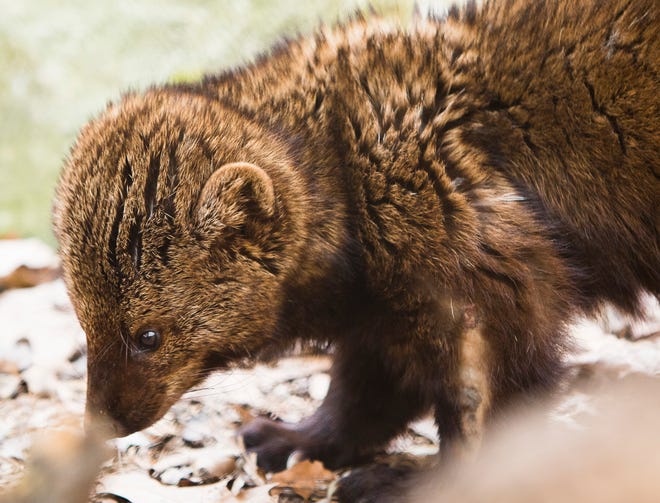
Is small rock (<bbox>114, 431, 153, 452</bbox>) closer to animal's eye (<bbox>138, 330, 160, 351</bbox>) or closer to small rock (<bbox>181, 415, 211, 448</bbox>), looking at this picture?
small rock (<bbox>181, 415, 211, 448</bbox>)

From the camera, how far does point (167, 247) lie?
3.43 m

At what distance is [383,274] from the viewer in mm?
3623

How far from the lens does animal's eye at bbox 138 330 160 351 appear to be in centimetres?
352

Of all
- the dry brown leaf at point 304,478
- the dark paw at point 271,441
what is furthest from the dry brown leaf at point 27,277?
the dry brown leaf at point 304,478

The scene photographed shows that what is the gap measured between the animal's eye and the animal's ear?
46 centimetres

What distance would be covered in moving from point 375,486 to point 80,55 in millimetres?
5555

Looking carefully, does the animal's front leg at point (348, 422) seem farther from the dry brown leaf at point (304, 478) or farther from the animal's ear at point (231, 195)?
the animal's ear at point (231, 195)

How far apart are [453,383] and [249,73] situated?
1.70 meters

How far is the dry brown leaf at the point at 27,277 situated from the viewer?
619 cm

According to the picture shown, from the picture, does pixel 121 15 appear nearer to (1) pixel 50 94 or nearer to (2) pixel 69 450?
(1) pixel 50 94

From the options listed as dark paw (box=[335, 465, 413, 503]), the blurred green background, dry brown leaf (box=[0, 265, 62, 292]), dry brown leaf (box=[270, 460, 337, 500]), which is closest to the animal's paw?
dry brown leaf (box=[270, 460, 337, 500])

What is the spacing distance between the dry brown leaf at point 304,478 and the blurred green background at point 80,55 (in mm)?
3675

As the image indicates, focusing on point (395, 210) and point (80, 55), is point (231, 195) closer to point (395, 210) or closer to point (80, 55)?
point (395, 210)

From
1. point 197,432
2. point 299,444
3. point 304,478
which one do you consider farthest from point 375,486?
point 197,432
